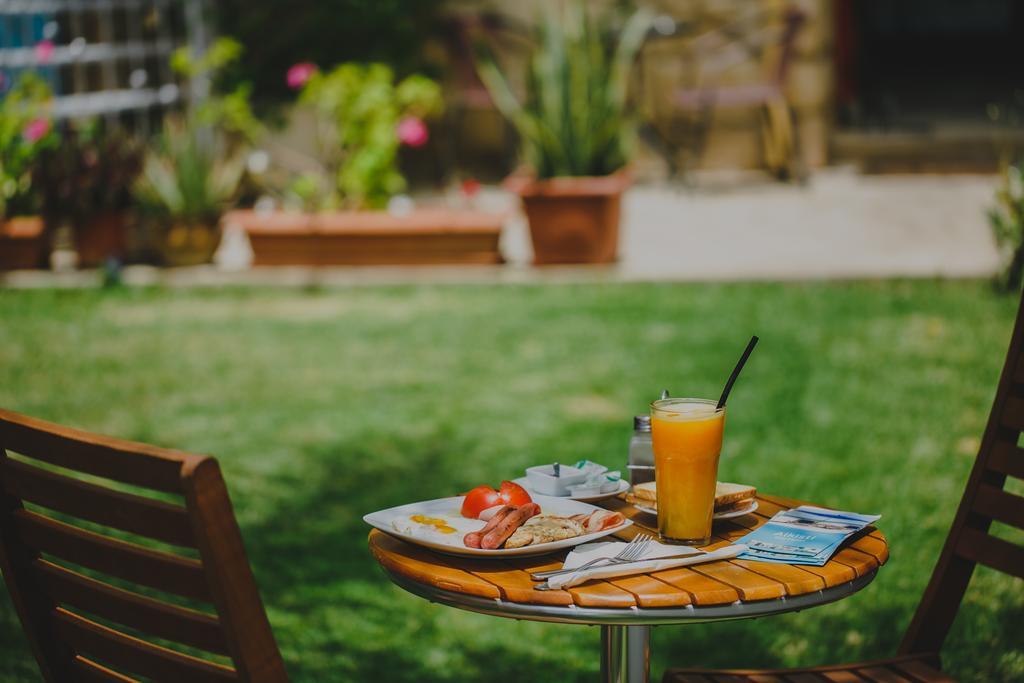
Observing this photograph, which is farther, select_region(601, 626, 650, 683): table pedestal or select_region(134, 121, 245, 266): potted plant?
select_region(134, 121, 245, 266): potted plant

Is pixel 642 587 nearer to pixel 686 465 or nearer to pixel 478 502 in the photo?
pixel 686 465

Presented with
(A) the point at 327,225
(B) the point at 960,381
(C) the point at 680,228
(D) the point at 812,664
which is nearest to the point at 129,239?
(A) the point at 327,225

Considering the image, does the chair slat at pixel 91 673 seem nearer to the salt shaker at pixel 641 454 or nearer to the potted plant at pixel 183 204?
the salt shaker at pixel 641 454

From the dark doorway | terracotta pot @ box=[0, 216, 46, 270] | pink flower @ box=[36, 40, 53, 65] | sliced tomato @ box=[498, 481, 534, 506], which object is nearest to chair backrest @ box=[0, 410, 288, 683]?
sliced tomato @ box=[498, 481, 534, 506]

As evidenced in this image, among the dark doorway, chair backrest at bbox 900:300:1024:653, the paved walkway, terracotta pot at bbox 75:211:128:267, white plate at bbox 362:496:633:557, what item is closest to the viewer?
white plate at bbox 362:496:633:557

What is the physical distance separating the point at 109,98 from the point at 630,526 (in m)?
8.73

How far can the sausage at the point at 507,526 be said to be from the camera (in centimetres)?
197

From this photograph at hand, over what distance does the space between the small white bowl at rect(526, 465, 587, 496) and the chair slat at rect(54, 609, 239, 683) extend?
72cm

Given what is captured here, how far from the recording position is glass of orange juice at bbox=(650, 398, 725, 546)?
6.59ft

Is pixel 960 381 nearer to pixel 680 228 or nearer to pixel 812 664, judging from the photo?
pixel 812 664

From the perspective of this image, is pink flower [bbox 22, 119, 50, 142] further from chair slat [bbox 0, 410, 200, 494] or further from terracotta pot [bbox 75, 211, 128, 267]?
chair slat [bbox 0, 410, 200, 494]

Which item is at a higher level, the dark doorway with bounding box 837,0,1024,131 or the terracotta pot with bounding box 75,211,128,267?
the dark doorway with bounding box 837,0,1024,131

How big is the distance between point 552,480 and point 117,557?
0.82 meters

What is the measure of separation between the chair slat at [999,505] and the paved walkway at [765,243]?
203 inches
